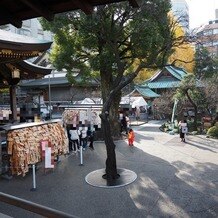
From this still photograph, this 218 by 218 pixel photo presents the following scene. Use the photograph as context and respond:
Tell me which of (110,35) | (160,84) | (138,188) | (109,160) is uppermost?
(110,35)

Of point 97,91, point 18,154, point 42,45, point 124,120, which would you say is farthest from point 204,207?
point 97,91

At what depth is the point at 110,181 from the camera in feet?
29.8

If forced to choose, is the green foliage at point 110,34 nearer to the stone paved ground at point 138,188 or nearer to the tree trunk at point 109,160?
the tree trunk at point 109,160

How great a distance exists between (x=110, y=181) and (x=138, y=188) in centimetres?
99

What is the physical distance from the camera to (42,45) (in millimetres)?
10406

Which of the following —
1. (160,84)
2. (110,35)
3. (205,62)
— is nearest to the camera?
(110,35)

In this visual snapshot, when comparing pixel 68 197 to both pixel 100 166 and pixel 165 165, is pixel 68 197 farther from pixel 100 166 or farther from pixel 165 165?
pixel 165 165

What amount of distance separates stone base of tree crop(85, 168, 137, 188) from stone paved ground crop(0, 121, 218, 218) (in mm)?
193

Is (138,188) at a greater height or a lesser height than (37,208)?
lesser

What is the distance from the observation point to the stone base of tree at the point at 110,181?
8.88 meters

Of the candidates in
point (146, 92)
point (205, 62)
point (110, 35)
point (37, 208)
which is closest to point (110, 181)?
point (37, 208)

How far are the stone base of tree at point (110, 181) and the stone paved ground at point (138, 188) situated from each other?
0.19 metres

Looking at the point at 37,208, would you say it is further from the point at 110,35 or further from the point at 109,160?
the point at 110,35

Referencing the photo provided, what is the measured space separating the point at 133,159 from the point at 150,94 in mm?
21683
